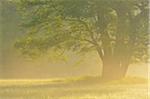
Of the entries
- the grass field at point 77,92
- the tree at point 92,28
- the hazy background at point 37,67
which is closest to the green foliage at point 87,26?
the tree at point 92,28

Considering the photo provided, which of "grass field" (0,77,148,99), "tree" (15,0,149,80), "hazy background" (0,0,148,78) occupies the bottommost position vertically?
"hazy background" (0,0,148,78)

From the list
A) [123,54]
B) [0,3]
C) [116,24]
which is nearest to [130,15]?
[116,24]

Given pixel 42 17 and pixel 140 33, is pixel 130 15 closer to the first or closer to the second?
pixel 140 33

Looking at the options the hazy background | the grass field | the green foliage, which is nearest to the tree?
the green foliage

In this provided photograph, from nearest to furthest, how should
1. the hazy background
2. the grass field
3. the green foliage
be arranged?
the grass field
the green foliage
the hazy background

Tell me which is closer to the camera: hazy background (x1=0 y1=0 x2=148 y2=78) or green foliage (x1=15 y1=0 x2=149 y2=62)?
green foliage (x1=15 y1=0 x2=149 y2=62)

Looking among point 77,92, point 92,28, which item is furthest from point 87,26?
point 77,92

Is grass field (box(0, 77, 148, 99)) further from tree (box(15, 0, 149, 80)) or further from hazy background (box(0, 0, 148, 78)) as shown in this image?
hazy background (box(0, 0, 148, 78))

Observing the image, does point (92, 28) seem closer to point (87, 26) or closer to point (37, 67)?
point (87, 26)

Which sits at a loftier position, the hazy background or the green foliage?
the green foliage

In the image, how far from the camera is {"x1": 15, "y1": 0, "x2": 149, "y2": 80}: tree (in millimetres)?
16891

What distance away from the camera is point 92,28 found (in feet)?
60.0

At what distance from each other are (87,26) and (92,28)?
0.82ft

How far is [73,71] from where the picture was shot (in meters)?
30.5
